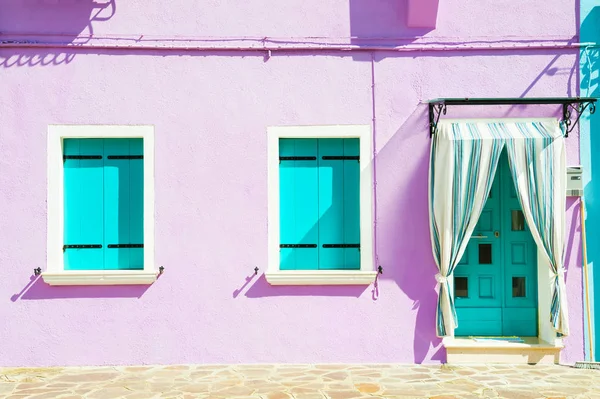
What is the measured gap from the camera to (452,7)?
23.9 ft

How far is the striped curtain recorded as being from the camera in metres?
6.96

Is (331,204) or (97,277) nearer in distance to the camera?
(97,277)

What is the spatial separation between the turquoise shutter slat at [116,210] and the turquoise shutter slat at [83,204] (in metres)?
0.06

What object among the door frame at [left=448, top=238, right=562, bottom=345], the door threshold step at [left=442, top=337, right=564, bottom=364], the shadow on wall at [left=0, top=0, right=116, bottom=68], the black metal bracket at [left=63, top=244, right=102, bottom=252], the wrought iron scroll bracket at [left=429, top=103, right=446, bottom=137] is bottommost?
the door threshold step at [left=442, top=337, right=564, bottom=364]

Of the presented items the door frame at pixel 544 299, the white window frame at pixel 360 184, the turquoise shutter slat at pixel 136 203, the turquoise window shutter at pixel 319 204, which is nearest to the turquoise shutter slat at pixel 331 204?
the turquoise window shutter at pixel 319 204

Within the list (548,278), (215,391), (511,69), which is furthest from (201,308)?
(511,69)

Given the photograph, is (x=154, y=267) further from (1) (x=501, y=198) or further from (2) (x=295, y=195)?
(1) (x=501, y=198)

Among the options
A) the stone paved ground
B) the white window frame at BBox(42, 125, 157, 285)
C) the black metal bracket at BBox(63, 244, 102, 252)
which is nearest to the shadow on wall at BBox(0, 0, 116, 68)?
Result: the white window frame at BBox(42, 125, 157, 285)

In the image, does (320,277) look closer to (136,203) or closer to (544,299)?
(136,203)

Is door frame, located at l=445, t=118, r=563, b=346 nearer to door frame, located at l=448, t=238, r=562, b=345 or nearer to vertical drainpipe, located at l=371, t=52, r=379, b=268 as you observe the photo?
door frame, located at l=448, t=238, r=562, b=345

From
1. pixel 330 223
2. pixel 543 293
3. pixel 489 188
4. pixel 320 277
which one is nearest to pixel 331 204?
pixel 330 223

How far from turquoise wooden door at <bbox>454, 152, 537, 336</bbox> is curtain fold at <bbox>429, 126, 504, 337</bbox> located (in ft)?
1.81

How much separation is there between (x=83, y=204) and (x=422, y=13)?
4.11 m

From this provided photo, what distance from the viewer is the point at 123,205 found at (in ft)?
23.8
